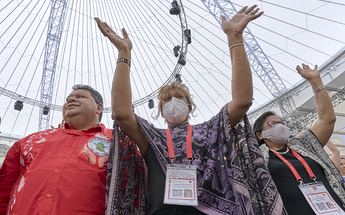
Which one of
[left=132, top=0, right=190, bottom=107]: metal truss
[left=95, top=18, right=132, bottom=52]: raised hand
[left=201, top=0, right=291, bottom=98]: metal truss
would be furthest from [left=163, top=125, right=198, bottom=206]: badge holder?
[left=201, top=0, right=291, bottom=98]: metal truss

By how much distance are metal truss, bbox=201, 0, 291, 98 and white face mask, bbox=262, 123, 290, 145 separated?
25.0ft

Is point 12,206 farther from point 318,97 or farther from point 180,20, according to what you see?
point 180,20

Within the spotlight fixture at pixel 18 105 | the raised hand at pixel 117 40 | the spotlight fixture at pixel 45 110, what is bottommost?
the raised hand at pixel 117 40

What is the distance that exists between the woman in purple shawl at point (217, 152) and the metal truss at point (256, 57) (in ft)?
26.3

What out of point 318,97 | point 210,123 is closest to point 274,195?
point 210,123

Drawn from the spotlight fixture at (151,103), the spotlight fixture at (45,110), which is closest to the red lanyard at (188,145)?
the spotlight fixture at (151,103)

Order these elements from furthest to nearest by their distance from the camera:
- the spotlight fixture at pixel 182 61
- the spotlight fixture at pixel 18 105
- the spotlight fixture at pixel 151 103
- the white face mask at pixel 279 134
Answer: the spotlight fixture at pixel 151 103 → the spotlight fixture at pixel 18 105 → the spotlight fixture at pixel 182 61 → the white face mask at pixel 279 134

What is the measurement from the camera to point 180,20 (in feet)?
32.0

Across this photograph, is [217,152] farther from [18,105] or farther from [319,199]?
[18,105]

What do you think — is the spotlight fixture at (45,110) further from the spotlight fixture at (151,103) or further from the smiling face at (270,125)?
the smiling face at (270,125)

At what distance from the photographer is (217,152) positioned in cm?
165

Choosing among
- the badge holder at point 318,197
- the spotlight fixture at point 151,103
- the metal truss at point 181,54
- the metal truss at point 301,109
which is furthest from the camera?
the spotlight fixture at point 151,103

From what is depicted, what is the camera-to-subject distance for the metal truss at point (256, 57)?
9.05m

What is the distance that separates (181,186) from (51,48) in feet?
40.4
